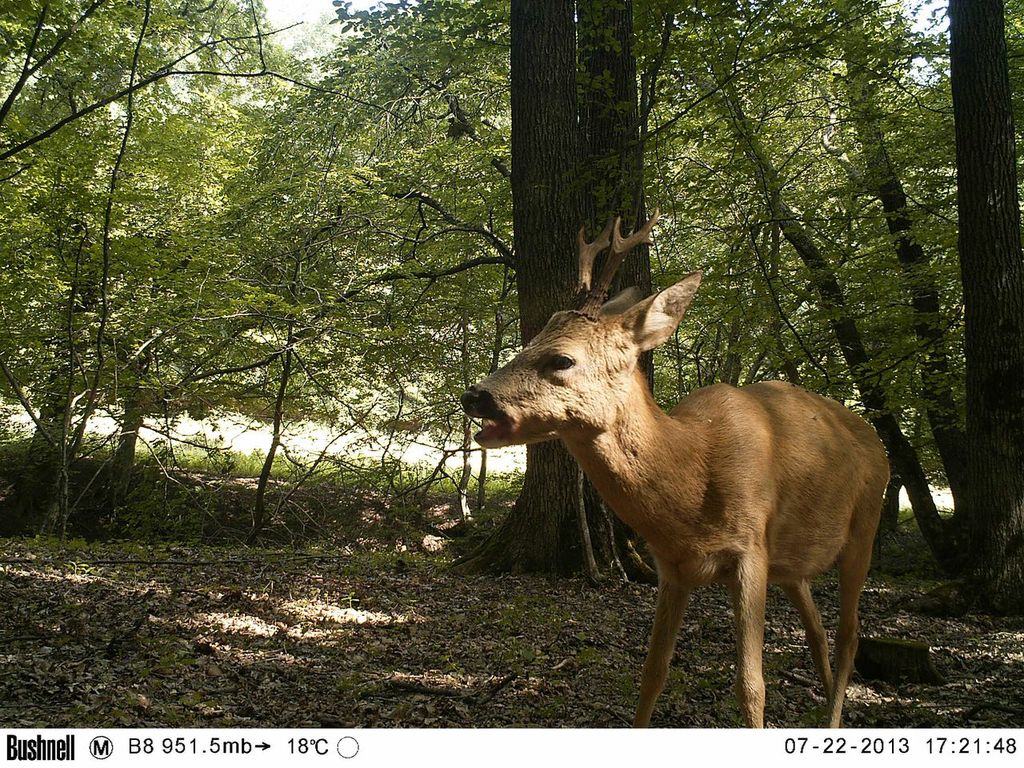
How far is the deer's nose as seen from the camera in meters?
2.76

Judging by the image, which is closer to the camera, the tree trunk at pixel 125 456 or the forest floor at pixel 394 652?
the forest floor at pixel 394 652

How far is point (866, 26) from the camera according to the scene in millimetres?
8555

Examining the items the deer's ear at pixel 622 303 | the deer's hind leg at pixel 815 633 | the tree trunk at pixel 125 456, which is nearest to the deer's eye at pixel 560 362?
the deer's ear at pixel 622 303

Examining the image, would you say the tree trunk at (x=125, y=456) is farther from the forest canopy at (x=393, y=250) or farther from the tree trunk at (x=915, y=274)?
the tree trunk at (x=915, y=274)

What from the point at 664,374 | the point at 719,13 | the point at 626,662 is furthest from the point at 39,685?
the point at 664,374

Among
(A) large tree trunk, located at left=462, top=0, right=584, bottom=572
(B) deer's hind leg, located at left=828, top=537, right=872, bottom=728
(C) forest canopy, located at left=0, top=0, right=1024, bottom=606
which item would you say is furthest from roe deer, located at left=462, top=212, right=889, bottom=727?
(C) forest canopy, located at left=0, top=0, right=1024, bottom=606

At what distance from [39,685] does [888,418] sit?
9272mm

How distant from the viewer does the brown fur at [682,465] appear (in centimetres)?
294

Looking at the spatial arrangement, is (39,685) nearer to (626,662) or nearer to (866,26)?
(626,662)

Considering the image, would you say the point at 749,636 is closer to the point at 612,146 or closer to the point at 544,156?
the point at 544,156

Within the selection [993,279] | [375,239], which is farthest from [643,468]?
[375,239]

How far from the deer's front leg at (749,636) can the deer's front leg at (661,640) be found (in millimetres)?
245
